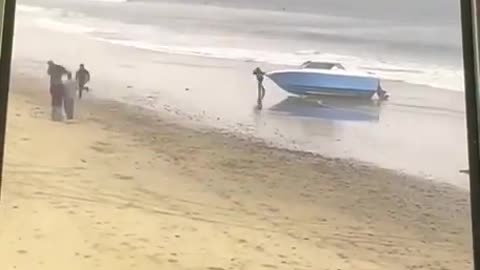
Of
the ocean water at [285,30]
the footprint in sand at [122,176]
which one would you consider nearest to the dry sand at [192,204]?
the footprint in sand at [122,176]

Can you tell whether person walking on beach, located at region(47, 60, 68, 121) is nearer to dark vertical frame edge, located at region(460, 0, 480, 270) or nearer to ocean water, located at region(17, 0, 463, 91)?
ocean water, located at region(17, 0, 463, 91)

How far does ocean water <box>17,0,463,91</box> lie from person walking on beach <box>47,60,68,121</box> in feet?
0.18

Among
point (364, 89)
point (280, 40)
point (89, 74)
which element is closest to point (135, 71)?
point (89, 74)

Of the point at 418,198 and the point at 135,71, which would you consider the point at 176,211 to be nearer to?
the point at 135,71

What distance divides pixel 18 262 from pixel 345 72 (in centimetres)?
48

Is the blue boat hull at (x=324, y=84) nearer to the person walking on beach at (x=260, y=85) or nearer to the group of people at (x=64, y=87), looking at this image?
the person walking on beach at (x=260, y=85)

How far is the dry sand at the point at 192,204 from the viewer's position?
2.92 ft

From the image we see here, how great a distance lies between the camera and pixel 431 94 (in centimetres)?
99

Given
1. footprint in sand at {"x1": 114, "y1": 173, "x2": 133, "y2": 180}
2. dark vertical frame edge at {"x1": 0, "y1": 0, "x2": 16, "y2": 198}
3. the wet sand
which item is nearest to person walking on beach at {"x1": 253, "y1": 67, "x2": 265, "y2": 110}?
the wet sand

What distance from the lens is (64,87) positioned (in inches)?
38.1

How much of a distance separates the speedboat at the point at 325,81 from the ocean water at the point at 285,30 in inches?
0.5

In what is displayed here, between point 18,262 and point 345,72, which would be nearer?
point 18,262

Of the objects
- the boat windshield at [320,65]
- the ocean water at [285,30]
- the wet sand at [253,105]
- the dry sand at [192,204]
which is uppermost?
the ocean water at [285,30]

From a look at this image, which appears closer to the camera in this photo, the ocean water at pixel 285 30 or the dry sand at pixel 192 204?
the dry sand at pixel 192 204
